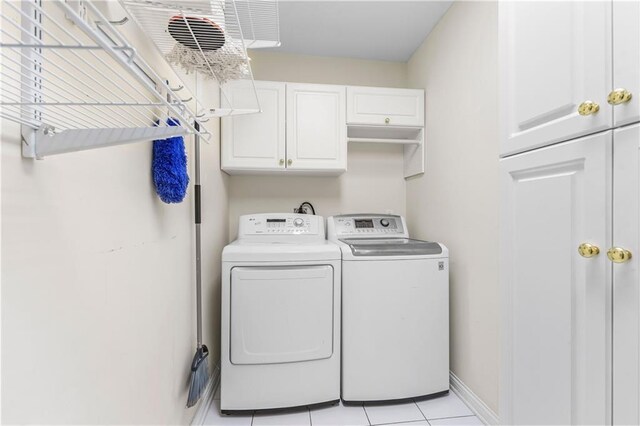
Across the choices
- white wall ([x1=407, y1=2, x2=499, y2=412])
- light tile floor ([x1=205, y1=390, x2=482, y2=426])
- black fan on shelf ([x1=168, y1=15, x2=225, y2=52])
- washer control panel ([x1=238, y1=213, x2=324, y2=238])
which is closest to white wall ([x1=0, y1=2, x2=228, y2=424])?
black fan on shelf ([x1=168, y1=15, x2=225, y2=52])

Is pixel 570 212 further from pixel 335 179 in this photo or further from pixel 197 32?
pixel 335 179

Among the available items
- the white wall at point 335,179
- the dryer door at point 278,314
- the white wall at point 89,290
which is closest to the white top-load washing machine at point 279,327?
the dryer door at point 278,314

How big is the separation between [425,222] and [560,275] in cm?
155

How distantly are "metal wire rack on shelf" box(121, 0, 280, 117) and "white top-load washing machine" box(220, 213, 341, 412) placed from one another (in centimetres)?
98

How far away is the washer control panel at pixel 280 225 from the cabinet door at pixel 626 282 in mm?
1702

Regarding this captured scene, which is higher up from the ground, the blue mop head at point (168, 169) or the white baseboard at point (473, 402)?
the blue mop head at point (168, 169)

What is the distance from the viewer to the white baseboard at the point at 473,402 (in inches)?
62.9

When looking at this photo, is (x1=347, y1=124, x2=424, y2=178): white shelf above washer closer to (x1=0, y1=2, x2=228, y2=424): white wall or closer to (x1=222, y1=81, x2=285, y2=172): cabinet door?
(x1=222, y1=81, x2=285, y2=172): cabinet door

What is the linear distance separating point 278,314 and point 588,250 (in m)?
1.40

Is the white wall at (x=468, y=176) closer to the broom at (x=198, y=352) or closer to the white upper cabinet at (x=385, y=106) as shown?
the white upper cabinet at (x=385, y=106)

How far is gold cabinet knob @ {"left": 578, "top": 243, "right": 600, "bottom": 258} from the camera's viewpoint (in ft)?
2.28

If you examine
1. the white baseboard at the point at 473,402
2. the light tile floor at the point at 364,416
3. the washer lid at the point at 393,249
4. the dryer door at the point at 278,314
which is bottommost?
the light tile floor at the point at 364,416

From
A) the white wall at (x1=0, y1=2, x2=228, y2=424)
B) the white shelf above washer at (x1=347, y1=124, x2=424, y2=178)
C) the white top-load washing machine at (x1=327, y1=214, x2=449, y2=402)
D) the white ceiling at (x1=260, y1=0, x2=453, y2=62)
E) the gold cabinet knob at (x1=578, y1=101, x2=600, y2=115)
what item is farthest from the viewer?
the white shelf above washer at (x1=347, y1=124, x2=424, y2=178)

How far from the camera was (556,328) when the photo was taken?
0.81 meters
